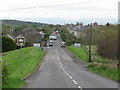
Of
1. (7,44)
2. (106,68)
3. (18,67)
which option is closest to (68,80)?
(106,68)

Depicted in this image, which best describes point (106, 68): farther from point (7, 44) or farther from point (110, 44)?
point (7, 44)

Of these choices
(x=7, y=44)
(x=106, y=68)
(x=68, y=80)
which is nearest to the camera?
(x=68, y=80)


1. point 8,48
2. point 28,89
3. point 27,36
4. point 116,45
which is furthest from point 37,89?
point 27,36

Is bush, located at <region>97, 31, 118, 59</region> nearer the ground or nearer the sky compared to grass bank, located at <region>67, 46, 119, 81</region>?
nearer the sky

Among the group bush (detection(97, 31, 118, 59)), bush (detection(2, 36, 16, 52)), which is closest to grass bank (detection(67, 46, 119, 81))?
bush (detection(97, 31, 118, 59))

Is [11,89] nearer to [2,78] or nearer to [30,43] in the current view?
[2,78]

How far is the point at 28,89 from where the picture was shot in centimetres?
1341

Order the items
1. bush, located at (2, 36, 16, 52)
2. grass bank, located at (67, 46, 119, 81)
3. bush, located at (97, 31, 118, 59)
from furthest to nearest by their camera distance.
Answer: bush, located at (2, 36, 16, 52) → bush, located at (97, 31, 118, 59) → grass bank, located at (67, 46, 119, 81)

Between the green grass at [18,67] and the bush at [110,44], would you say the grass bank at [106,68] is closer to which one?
the bush at [110,44]

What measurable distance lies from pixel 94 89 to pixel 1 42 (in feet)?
204

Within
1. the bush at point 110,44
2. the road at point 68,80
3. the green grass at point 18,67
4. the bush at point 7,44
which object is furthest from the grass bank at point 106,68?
the bush at point 7,44

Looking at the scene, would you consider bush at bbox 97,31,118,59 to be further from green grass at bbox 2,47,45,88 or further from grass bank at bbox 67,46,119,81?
green grass at bbox 2,47,45,88

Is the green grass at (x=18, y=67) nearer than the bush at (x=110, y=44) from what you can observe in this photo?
Yes

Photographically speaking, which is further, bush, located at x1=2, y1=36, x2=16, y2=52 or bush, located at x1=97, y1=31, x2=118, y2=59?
bush, located at x1=2, y1=36, x2=16, y2=52
